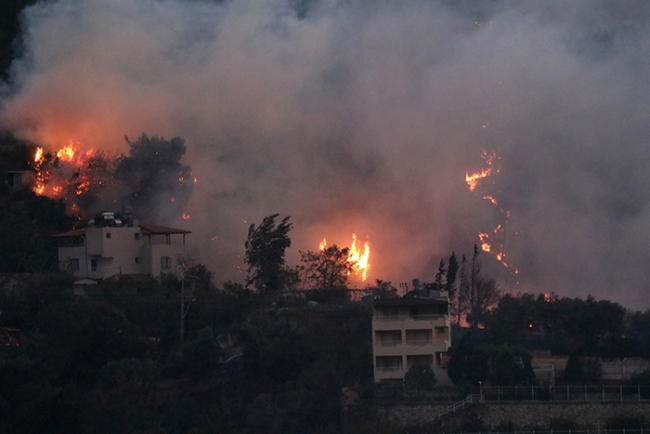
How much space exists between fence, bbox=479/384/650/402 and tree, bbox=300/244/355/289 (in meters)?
10.4

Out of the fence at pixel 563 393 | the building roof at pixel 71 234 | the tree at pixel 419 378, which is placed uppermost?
the building roof at pixel 71 234

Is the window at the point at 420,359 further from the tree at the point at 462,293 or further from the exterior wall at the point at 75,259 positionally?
the exterior wall at the point at 75,259

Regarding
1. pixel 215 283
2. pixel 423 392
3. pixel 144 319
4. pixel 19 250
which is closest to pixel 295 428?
pixel 423 392

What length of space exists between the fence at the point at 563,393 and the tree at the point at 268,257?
35.7ft

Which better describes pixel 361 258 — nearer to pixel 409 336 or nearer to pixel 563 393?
pixel 409 336

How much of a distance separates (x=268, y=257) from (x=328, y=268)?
213cm

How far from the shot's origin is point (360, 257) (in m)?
58.6

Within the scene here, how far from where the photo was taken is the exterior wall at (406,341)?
162 feet

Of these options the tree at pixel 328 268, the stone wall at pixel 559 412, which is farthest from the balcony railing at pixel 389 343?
the tree at pixel 328 268

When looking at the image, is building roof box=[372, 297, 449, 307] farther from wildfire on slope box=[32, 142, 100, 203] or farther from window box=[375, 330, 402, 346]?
wildfire on slope box=[32, 142, 100, 203]

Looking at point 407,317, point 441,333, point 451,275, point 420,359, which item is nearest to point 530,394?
point 420,359

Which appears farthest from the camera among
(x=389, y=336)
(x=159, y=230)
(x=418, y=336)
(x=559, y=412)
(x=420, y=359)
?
(x=159, y=230)

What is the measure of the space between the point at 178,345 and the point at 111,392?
15.1 feet

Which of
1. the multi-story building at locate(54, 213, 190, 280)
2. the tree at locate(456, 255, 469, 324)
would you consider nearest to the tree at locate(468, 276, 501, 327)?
the tree at locate(456, 255, 469, 324)
